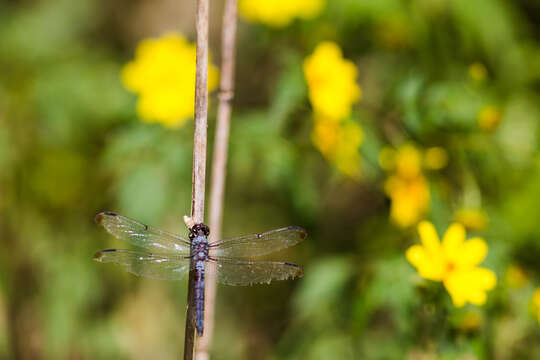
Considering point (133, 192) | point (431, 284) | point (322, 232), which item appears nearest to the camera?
point (431, 284)

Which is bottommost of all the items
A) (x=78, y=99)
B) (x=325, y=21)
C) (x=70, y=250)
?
(x=70, y=250)

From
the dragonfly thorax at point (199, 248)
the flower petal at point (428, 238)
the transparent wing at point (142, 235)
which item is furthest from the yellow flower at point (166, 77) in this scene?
the flower petal at point (428, 238)

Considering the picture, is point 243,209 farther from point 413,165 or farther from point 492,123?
point 492,123

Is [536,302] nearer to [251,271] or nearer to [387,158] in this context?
[387,158]

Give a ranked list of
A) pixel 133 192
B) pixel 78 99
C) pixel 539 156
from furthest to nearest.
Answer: pixel 78 99 < pixel 539 156 < pixel 133 192

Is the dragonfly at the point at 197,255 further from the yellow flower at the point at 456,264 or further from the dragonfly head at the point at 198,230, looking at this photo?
the yellow flower at the point at 456,264

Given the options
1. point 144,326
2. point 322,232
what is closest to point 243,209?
point 322,232

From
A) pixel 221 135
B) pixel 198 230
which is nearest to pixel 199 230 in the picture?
pixel 198 230
